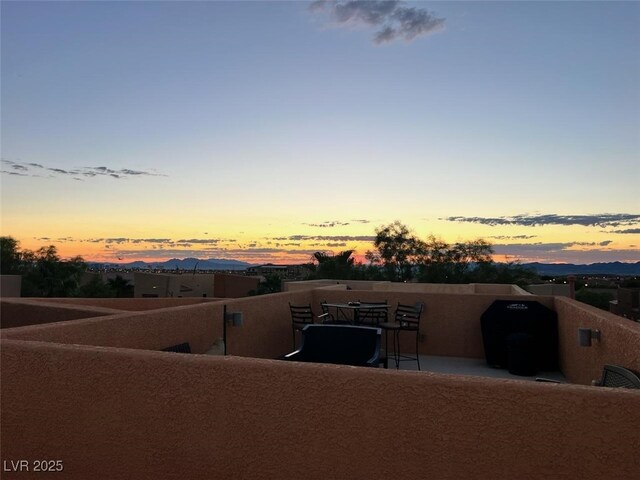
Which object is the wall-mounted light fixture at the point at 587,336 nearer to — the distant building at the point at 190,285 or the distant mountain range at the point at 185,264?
the distant building at the point at 190,285

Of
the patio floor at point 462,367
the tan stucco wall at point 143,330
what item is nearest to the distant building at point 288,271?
the patio floor at point 462,367

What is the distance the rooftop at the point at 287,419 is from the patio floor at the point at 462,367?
16.7ft

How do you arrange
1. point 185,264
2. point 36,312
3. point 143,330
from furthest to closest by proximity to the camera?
point 185,264 < point 36,312 < point 143,330

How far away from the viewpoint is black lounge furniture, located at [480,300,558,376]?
732 centimetres

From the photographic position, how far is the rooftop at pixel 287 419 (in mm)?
2156

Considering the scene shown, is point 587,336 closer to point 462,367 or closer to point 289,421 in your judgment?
point 462,367

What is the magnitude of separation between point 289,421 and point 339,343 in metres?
3.91

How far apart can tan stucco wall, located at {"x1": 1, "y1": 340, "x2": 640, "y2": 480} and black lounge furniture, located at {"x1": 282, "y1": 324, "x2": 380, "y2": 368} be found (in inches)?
140

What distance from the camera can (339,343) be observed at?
636 centimetres

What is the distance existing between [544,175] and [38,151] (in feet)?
53.8

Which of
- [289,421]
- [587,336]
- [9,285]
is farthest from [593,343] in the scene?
[9,285]

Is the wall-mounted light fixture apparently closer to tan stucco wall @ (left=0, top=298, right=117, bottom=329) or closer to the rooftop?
the rooftop

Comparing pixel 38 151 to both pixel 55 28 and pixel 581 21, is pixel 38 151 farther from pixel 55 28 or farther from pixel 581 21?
pixel 581 21

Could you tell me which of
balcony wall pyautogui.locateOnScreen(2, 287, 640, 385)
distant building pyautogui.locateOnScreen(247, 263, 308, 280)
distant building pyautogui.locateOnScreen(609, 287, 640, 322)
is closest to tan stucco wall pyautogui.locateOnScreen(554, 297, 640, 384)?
balcony wall pyautogui.locateOnScreen(2, 287, 640, 385)
